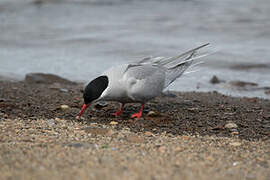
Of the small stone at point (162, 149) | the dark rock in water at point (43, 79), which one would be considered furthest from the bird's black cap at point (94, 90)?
the dark rock in water at point (43, 79)

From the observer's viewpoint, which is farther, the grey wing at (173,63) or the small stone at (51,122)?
the grey wing at (173,63)

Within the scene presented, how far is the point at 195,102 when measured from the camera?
5.95m

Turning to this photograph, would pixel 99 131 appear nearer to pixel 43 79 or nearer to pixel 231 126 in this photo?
pixel 231 126

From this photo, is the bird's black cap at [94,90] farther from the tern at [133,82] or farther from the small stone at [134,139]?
the small stone at [134,139]

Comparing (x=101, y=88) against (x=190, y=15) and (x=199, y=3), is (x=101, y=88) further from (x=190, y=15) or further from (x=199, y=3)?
(x=199, y=3)

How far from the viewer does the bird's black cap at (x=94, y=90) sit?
14.8ft

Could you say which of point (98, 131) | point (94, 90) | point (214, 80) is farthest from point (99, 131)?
point (214, 80)

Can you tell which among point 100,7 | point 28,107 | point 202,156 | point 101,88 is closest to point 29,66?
point 28,107

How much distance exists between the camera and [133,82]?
489cm

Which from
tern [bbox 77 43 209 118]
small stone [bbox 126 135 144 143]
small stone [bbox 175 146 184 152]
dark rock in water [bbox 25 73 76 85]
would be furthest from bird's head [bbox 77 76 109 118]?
dark rock in water [bbox 25 73 76 85]

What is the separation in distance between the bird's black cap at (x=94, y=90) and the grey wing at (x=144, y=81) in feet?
1.10

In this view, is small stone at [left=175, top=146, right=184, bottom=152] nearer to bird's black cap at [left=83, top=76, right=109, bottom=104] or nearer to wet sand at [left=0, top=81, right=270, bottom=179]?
wet sand at [left=0, top=81, right=270, bottom=179]

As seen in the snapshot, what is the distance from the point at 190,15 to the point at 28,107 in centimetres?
1052

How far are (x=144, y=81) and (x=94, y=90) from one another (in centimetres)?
73
